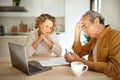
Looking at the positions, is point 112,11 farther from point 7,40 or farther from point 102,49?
point 7,40

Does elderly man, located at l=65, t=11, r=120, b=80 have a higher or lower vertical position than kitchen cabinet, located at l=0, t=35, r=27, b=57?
higher

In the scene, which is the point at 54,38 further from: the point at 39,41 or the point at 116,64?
the point at 116,64

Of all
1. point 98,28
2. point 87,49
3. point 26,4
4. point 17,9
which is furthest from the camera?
point 26,4

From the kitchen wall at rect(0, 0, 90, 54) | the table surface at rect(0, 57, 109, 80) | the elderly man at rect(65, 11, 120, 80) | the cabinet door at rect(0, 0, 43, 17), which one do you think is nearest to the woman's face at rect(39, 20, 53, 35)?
the elderly man at rect(65, 11, 120, 80)

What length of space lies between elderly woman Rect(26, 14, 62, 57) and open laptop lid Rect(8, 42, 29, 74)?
2.29 ft

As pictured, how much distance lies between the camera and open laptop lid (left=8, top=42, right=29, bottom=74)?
142 cm

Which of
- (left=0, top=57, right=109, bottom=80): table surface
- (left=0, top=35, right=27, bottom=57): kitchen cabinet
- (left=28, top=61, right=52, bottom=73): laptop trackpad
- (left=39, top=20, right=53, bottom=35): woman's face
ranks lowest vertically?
(left=0, top=35, right=27, bottom=57): kitchen cabinet

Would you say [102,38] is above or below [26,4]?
below

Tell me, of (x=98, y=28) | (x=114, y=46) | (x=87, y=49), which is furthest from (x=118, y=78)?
(x=87, y=49)

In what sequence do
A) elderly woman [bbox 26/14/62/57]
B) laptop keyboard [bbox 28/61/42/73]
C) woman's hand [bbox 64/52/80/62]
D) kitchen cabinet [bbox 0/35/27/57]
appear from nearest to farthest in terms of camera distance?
laptop keyboard [bbox 28/61/42/73] → woman's hand [bbox 64/52/80/62] → elderly woman [bbox 26/14/62/57] → kitchen cabinet [bbox 0/35/27/57]

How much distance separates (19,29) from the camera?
17.1 ft

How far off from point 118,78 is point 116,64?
10 cm

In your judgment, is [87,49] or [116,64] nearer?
[116,64]

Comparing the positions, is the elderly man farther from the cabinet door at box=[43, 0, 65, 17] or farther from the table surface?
the cabinet door at box=[43, 0, 65, 17]
